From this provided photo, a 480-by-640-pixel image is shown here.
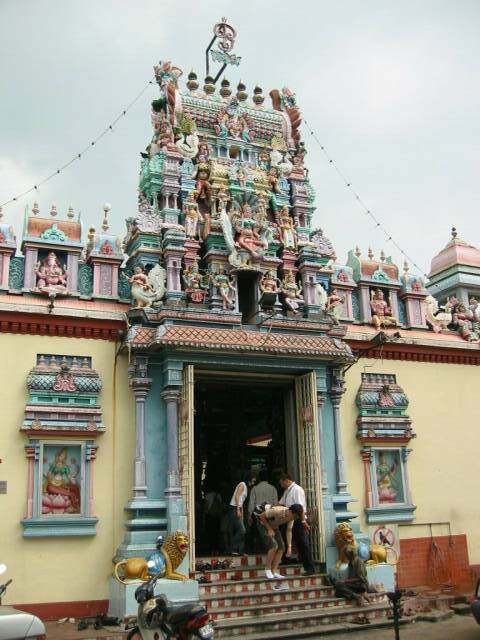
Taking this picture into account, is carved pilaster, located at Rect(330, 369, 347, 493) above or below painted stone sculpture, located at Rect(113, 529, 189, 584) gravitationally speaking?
above

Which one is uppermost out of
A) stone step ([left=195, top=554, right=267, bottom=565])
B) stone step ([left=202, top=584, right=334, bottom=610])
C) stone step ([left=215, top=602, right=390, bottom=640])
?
stone step ([left=195, top=554, right=267, bottom=565])

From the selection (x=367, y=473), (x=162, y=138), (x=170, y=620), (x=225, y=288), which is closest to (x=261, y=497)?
(x=367, y=473)

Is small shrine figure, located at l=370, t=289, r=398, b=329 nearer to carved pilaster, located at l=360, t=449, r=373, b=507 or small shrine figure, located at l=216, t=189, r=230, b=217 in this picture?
carved pilaster, located at l=360, t=449, r=373, b=507

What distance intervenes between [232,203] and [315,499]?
18.8 ft

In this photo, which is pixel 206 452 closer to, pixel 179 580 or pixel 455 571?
pixel 179 580

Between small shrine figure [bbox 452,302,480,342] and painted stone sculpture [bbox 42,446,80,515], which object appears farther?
small shrine figure [bbox 452,302,480,342]

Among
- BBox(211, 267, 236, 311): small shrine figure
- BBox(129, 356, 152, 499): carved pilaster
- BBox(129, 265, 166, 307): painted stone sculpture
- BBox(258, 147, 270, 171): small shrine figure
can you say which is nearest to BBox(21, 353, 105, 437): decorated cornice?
BBox(129, 356, 152, 499): carved pilaster

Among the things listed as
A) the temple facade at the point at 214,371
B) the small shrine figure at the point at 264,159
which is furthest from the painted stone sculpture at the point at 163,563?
the small shrine figure at the point at 264,159

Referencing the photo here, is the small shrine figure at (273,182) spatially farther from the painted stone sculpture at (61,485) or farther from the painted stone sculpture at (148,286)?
the painted stone sculpture at (61,485)

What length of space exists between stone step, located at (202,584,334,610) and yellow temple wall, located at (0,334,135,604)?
182 cm

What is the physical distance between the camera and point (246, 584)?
1081cm

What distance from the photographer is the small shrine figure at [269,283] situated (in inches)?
512

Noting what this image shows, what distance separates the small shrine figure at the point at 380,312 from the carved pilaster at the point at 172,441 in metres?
5.21

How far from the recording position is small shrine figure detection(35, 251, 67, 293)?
11938mm
